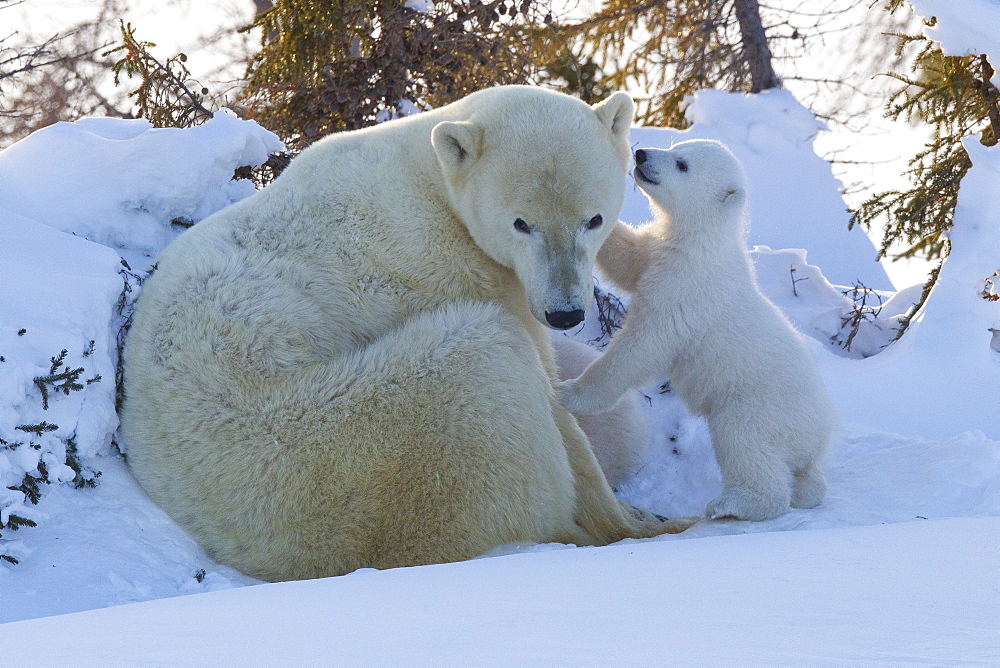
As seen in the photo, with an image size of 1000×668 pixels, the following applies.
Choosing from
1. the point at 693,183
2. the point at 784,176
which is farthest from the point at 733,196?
the point at 784,176

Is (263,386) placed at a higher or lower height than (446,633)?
higher

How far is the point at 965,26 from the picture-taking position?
5426mm

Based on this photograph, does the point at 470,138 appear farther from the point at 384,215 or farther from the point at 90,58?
the point at 90,58

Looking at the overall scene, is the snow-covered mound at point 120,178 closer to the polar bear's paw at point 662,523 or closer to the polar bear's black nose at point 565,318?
the polar bear's black nose at point 565,318

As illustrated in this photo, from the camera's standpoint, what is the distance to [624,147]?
12.4ft

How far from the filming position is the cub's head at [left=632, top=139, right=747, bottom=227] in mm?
3670

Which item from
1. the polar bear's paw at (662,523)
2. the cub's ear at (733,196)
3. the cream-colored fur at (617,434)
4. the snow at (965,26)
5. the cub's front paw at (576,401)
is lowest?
the polar bear's paw at (662,523)

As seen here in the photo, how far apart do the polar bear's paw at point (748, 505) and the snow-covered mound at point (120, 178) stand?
271cm

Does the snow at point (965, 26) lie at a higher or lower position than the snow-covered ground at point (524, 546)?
higher

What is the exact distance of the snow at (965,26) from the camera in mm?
5328

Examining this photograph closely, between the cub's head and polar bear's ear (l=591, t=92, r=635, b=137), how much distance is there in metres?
0.12

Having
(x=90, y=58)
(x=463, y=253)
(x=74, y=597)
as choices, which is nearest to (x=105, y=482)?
(x=74, y=597)

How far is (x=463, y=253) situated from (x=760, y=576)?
1.88 meters

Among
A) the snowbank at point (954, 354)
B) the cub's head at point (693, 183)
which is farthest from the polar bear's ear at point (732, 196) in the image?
the snowbank at point (954, 354)
